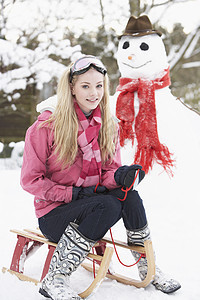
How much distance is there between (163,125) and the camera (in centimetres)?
269

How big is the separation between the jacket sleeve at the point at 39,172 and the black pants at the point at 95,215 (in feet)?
0.21

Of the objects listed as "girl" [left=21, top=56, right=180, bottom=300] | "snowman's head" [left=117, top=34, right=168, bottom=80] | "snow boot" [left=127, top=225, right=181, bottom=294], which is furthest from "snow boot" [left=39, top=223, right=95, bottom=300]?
"snowman's head" [left=117, top=34, right=168, bottom=80]

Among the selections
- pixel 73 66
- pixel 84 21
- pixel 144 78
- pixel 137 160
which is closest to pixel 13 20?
pixel 84 21

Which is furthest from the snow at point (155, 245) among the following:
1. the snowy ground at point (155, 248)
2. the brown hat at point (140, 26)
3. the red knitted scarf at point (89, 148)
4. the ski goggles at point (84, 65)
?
the brown hat at point (140, 26)

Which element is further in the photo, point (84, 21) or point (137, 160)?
point (84, 21)

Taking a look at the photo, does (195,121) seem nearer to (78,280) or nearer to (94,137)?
(94,137)

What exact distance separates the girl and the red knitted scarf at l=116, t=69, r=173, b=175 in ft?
2.80

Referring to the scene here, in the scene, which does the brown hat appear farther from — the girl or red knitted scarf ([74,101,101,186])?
red knitted scarf ([74,101,101,186])

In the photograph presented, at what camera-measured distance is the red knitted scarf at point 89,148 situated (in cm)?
165

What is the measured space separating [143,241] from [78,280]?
1.29 feet

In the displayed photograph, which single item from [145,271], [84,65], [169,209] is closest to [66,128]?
[84,65]

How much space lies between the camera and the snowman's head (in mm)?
2770

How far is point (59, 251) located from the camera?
1494mm

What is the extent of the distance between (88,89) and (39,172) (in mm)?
428
